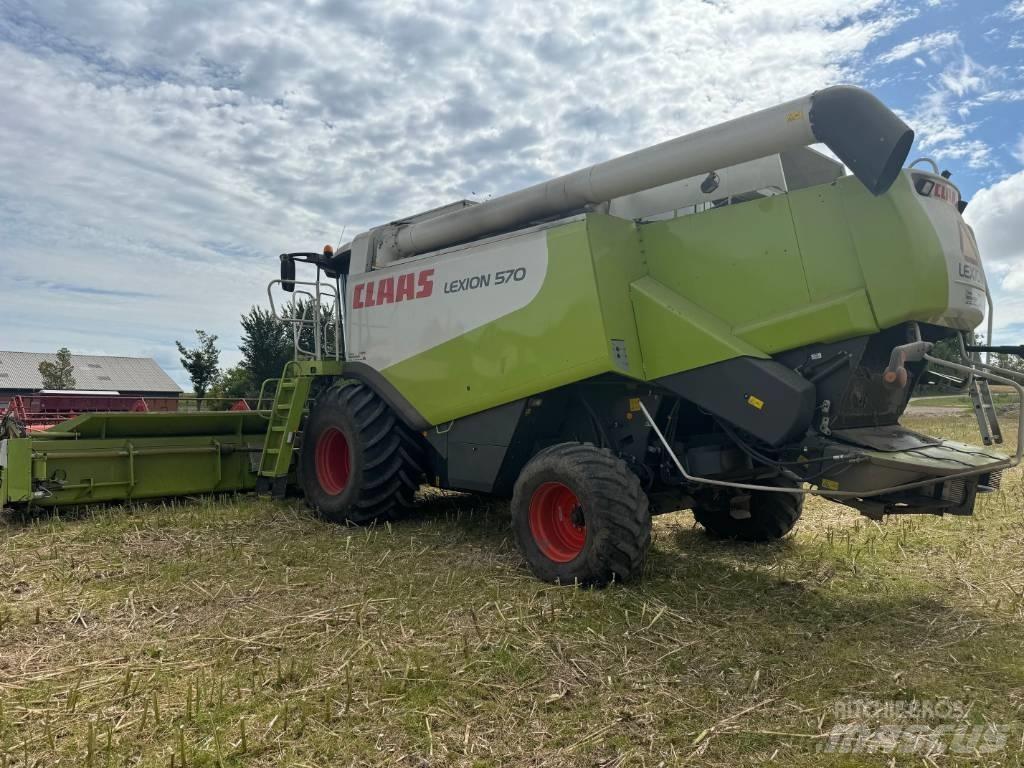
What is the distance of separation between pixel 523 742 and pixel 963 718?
178 cm

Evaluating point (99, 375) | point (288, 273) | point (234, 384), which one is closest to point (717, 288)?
point (288, 273)

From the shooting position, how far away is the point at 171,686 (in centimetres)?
327

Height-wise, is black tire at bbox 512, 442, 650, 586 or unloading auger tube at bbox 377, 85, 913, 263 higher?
unloading auger tube at bbox 377, 85, 913, 263

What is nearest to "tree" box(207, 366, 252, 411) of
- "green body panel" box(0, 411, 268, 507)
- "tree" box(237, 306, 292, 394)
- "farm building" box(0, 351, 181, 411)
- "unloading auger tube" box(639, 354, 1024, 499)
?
"tree" box(237, 306, 292, 394)

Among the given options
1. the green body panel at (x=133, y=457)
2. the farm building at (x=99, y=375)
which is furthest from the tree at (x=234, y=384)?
the green body panel at (x=133, y=457)

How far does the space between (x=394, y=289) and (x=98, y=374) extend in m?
56.1

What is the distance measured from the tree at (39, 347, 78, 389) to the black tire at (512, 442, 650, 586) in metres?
39.2

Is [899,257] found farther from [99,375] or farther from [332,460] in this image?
[99,375]

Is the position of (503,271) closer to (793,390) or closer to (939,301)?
(793,390)

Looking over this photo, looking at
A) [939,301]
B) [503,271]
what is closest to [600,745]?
[939,301]

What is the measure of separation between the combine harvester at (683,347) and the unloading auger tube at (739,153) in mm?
13

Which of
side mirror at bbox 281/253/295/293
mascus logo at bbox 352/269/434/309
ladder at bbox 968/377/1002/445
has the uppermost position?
side mirror at bbox 281/253/295/293

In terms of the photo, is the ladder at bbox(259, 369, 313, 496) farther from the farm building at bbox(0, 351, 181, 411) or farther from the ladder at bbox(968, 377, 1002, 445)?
the farm building at bbox(0, 351, 181, 411)

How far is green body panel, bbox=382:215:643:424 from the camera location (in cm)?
495
